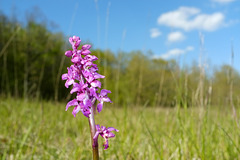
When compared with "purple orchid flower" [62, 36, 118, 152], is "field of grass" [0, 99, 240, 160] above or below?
below

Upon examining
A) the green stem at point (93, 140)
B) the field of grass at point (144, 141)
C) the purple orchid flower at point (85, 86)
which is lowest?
the field of grass at point (144, 141)

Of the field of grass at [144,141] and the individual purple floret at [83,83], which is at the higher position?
the individual purple floret at [83,83]

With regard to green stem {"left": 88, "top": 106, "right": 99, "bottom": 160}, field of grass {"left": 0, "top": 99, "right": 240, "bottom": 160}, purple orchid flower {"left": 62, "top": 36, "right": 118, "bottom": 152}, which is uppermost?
purple orchid flower {"left": 62, "top": 36, "right": 118, "bottom": 152}

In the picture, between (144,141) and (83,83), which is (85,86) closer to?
(83,83)

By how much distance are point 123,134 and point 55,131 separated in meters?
1.61

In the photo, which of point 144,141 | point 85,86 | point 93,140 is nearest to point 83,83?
point 85,86

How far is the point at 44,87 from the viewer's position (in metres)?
A: 13.8

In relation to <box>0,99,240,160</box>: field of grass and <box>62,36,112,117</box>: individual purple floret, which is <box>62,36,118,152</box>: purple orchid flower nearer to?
<box>62,36,112,117</box>: individual purple floret

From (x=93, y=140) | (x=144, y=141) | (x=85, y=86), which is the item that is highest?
(x=85, y=86)

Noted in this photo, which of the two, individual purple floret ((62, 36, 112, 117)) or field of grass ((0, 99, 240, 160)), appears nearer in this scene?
individual purple floret ((62, 36, 112, 117))

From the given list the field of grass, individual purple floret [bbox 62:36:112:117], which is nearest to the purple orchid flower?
individual purple floret [bbox 62:36:112:117]

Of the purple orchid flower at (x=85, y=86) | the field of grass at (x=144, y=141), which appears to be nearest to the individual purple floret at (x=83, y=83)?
the purple orchid flower at (x=85, y=86)

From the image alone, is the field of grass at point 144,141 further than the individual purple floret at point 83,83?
Yes

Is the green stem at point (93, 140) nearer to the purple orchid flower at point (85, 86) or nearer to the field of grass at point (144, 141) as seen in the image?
the purple orchid flower at point (85, 86)
